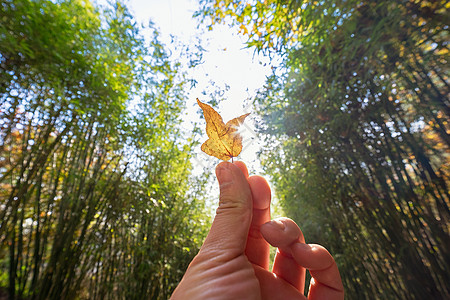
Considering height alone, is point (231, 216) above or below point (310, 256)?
above

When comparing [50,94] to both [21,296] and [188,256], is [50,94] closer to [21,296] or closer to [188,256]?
[21,296]

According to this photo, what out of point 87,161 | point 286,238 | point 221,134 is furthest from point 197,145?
point 286,238

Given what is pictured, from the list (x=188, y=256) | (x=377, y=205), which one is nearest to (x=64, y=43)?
(x=188, y=256)

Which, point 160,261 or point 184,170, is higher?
point 184,170

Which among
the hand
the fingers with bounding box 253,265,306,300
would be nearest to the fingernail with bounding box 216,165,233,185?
the hand

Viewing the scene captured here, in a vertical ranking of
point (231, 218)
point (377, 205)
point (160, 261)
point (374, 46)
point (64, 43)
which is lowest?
point (160, 261)

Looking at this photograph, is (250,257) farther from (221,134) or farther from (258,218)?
(221,134)

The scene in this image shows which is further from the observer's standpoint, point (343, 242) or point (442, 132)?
point (343, 242)
